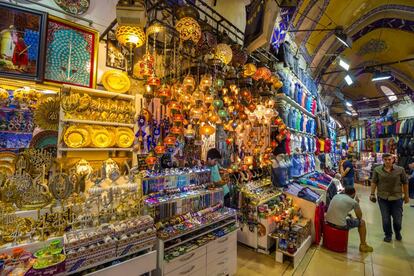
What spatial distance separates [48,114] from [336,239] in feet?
14.4

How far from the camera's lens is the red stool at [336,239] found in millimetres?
3410

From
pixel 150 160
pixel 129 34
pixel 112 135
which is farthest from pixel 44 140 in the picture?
pixel 129 34

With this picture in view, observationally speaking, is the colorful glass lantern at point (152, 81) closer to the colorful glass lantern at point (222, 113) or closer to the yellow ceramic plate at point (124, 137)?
the yellow ceramic plate at point (124, 137)

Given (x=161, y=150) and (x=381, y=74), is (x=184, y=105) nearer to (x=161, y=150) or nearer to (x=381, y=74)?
(x=161, y=150)

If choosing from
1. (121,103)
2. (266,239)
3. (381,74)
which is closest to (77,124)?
(121,103)

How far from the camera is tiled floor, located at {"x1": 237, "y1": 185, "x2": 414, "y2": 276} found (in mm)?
2875

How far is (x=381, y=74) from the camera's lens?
744 centimetres

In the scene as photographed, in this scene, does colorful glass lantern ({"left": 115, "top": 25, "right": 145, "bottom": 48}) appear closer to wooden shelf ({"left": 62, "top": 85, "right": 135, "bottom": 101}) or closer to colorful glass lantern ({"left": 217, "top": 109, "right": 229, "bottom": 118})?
wooden shelf ({"left": 62, "top": 85, "right": 135, "bottom": 101})

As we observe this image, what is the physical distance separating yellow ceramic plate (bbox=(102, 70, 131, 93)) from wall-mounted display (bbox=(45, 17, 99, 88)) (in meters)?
0.12

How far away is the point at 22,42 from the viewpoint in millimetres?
1868

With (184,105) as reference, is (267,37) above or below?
above

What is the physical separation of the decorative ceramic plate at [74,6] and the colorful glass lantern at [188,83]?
1.32 meters

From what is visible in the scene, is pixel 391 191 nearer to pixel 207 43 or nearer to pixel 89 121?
pixel 207 43

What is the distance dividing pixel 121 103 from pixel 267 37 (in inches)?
74.5
